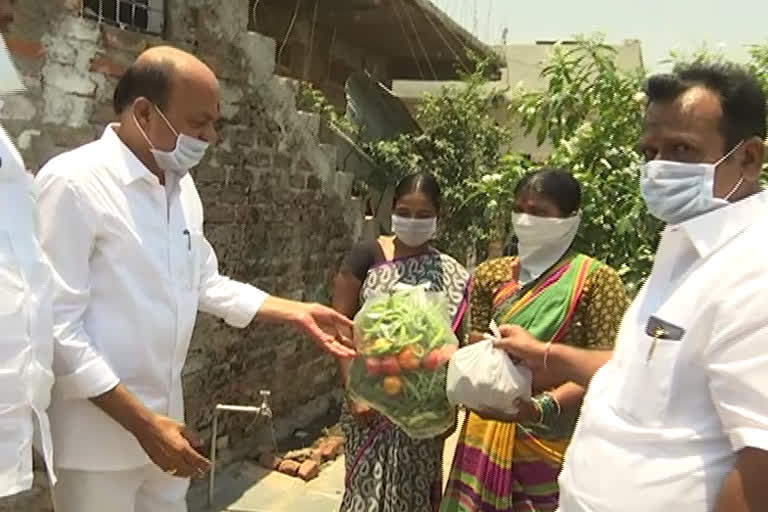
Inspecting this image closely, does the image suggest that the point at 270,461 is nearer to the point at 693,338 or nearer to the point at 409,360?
the point at 409,360

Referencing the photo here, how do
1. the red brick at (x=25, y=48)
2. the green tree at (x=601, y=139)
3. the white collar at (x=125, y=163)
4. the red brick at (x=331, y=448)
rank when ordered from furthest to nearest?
1. the red brick at (x=331, y=448)
2. the green tree at (x=601, y=139)
3. the red brick at (x=25, y=48)
4. the white collar at (x=125, y=163)

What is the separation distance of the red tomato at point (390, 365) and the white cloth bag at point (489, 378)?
9.6 inches

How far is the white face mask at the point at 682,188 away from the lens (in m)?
1.62

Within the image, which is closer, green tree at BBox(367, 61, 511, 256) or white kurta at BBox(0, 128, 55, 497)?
white kurta at BBox(0, 128, 55, 497)

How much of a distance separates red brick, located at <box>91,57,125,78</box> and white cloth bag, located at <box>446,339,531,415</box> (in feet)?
7.64

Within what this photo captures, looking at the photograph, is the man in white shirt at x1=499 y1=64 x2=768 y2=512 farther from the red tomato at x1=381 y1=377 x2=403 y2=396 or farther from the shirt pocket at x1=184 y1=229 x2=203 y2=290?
the shirt pocket at x1=184 y1=229 x2=203 y2=290

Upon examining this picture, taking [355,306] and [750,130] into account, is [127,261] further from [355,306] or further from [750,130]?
[750,130]

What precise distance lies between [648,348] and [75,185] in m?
1.51

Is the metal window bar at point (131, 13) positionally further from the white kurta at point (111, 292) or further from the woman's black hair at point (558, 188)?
the woman's black hair at point (558, 188)

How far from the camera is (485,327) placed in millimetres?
2953

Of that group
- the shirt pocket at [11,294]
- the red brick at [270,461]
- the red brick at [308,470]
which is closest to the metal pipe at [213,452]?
the red brick at [270,461]

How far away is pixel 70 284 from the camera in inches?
83.0

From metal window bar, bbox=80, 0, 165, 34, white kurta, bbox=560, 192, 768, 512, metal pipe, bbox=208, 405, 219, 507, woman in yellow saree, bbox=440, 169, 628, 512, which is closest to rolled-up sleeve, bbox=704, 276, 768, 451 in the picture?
white kurta, bbox=560, 192, 768, 512

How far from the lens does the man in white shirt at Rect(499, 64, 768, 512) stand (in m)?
1.37
